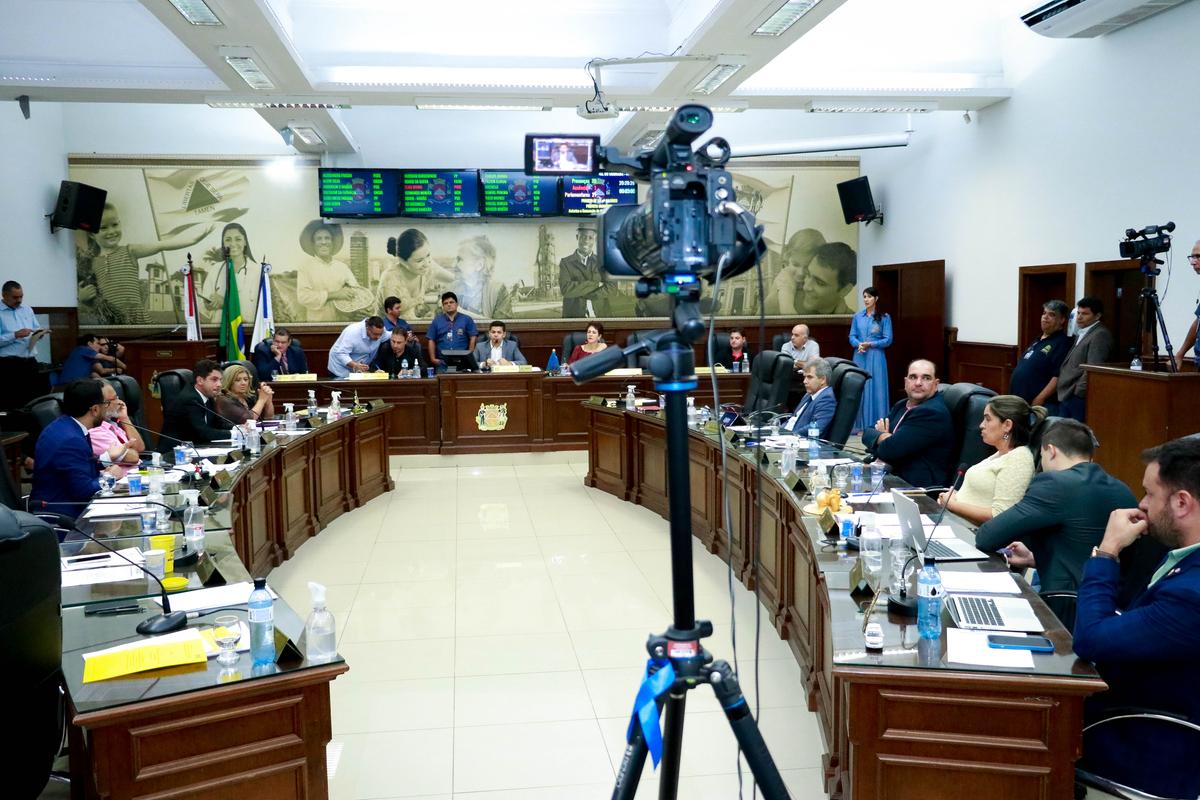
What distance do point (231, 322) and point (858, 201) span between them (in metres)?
8.26

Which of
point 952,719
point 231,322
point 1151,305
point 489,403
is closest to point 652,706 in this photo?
point 952,719

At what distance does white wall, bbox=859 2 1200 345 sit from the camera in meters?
7.30

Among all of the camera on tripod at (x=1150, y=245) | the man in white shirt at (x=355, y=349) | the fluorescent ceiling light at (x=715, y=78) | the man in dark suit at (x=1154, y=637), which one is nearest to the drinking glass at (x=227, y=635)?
the man in dark suit at (x=1154, y=637)

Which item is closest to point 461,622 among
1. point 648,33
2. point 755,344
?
point 648,33

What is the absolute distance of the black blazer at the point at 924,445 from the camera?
5230mm

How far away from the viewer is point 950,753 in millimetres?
2486

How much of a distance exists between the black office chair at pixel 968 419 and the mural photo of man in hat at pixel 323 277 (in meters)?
8.97

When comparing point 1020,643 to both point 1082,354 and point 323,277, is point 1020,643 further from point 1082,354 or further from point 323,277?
point 323,277

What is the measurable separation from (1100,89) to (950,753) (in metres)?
7.55

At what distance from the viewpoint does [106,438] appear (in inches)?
222

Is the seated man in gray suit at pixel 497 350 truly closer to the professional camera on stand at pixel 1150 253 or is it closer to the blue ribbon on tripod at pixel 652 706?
the professional camera on stand at pixel 1150 253

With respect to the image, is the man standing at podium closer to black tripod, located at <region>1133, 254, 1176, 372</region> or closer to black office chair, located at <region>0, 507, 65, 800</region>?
black tripod, located at <region>1133, 254, 1176, 372</region>

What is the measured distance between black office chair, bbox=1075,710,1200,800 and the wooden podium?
4.03m

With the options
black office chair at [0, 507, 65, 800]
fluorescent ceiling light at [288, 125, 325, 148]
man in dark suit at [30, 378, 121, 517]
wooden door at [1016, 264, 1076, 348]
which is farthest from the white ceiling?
black office chair at [0, 507, 65, 800]
